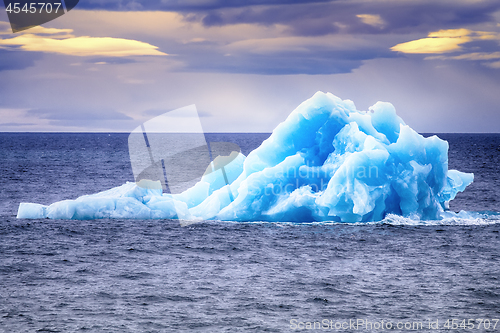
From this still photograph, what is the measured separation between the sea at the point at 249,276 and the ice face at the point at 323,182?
0.57 metres

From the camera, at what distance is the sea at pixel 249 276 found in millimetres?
11031

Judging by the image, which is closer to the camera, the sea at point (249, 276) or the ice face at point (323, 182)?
the sea at point (249, 276)

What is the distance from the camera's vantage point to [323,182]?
2056cm

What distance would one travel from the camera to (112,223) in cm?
2138

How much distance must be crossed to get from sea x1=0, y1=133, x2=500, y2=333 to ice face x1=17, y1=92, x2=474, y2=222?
0.57 meters

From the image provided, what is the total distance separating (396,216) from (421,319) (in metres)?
9.86

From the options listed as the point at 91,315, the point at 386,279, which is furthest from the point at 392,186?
the point at 91,315

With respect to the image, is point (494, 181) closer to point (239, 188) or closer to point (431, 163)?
point (431, 163)

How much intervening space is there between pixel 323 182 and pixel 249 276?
7.45 m

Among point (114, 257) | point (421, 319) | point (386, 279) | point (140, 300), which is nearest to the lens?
point (421, 319)

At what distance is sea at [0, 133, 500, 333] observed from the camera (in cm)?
1103

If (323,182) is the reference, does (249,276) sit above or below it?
above

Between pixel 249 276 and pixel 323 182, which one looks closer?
pixel 249 276

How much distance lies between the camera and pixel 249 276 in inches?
556
